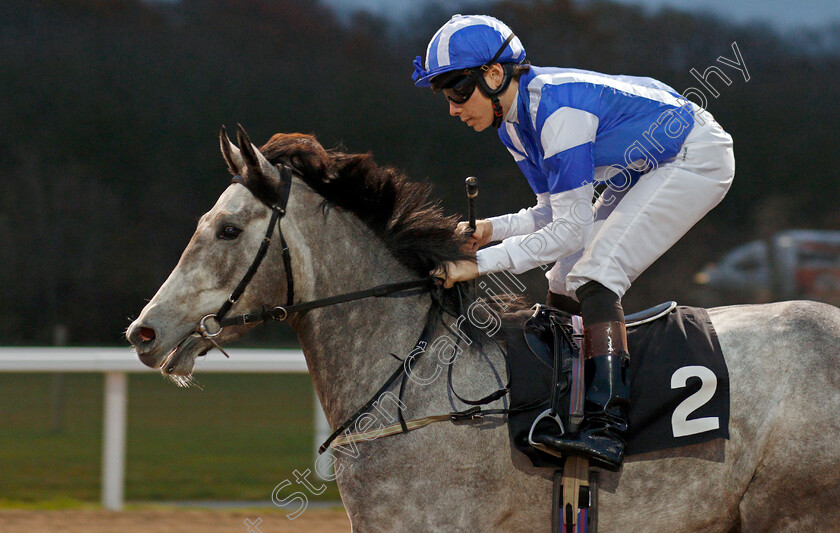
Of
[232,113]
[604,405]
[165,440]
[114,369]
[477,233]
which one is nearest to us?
[604,405]

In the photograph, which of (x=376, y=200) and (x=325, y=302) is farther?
(x=376, y=200)

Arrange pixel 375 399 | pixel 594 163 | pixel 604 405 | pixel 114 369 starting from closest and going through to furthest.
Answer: pixel 604 405 → pixel 375 399 → pixel 594 163 → pixel 114 369

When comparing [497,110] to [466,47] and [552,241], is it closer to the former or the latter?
[466,47]

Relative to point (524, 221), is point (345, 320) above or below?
below

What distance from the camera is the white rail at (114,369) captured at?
4875 millimetres

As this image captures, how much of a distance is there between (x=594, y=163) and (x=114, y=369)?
3417 millimetres

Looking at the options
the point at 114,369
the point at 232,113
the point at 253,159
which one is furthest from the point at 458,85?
the point at 232,113

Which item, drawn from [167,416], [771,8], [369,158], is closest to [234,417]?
[167,416]

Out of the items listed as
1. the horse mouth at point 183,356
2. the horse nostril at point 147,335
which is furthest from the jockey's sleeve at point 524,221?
the horse nostril at point 147,335

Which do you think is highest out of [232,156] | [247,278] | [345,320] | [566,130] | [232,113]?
[232,113]

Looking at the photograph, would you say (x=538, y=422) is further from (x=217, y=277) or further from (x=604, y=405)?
(x=217, y=277)

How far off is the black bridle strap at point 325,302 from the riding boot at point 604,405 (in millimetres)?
529

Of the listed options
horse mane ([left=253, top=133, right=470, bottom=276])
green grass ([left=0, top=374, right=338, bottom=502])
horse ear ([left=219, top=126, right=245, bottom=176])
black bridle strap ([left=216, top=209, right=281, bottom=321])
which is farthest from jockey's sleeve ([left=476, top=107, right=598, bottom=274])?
green grass ([left=0, top=374, right=338, bottom=502])

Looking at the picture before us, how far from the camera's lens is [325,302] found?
2471 mm
